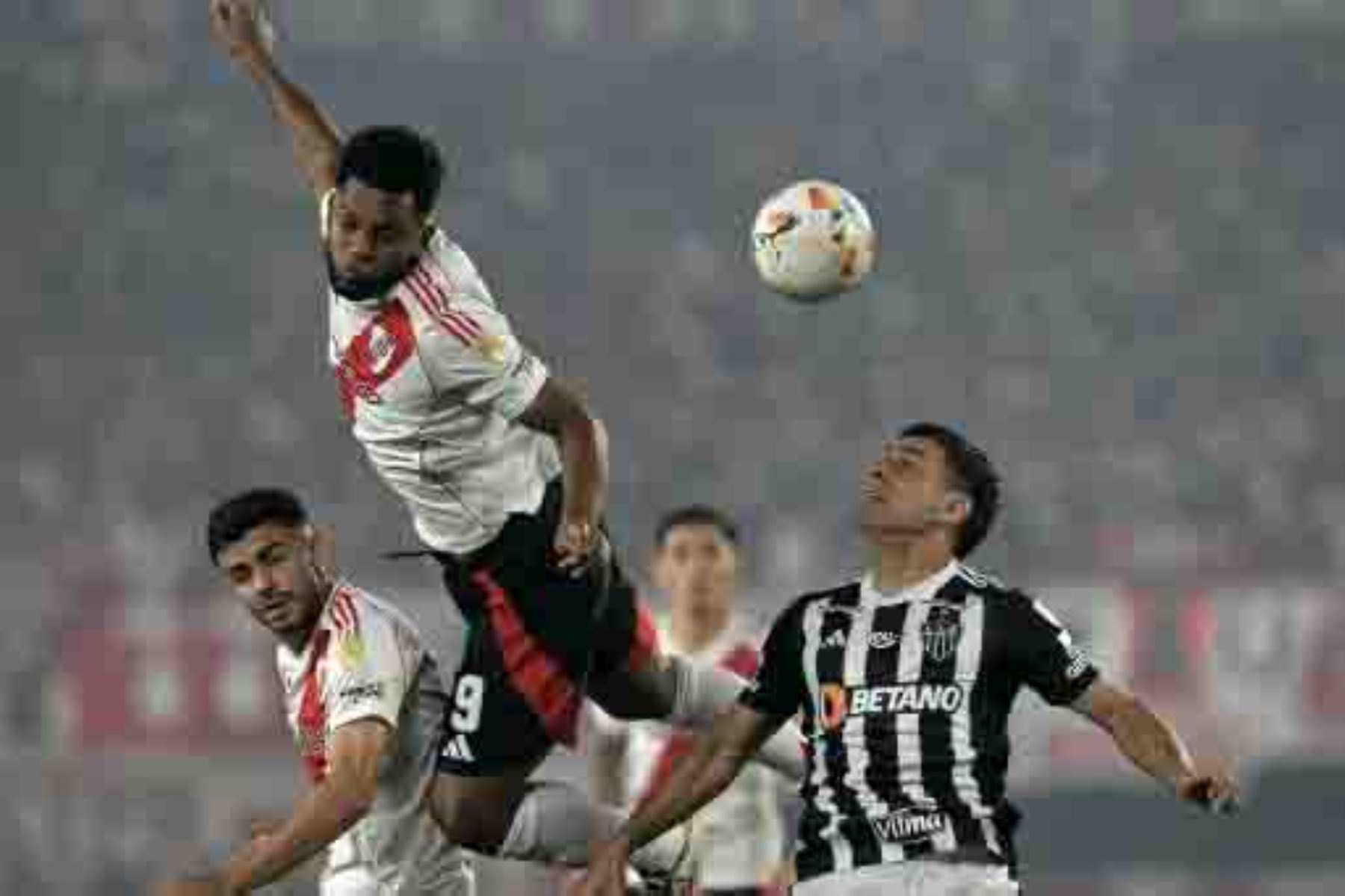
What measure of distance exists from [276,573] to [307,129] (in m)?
1.02

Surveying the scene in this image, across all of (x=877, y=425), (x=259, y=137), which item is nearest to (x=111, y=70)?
(x=259, y=137)

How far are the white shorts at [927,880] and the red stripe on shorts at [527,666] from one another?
855mm

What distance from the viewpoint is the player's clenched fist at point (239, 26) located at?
5.44m

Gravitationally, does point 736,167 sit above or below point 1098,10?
below

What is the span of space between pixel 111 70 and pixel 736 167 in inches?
218

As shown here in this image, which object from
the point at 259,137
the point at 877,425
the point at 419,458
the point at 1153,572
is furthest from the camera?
the point at 259,137

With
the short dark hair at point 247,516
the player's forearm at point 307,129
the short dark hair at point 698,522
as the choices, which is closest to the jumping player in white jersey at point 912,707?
the short dark hair at point 247,516

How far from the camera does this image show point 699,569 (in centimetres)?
711

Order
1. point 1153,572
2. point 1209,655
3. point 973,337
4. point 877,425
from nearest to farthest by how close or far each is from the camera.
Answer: point 1209,655 → point 1153,572 → point 877,425 → point 973,337

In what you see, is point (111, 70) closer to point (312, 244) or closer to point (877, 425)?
point (312, 244)

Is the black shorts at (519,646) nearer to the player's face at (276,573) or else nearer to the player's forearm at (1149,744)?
the player's face at (276,573)

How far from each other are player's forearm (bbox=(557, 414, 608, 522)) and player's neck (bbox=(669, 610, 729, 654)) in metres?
2.23

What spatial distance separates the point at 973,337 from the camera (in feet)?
62.1

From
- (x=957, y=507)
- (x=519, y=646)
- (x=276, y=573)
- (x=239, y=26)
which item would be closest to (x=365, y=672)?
(x=276, y=573)
